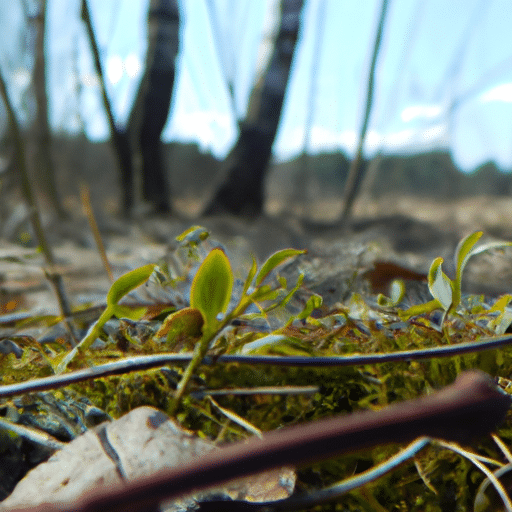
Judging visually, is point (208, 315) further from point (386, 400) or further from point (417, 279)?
point (417, 279)

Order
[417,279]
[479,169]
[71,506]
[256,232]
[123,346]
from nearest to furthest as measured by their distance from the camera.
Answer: [71,506] < [123,346] < [417,279] < [256,232] < [479,169]

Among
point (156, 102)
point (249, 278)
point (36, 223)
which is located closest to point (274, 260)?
point (249, 278)

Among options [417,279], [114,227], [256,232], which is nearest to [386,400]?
[417,279]

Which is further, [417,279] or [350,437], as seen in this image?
[417,279]

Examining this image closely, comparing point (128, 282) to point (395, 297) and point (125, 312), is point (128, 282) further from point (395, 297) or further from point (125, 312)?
point (395, 297)

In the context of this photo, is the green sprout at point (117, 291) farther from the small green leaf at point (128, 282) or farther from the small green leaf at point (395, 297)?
the small green leaf at point (395, 297)
